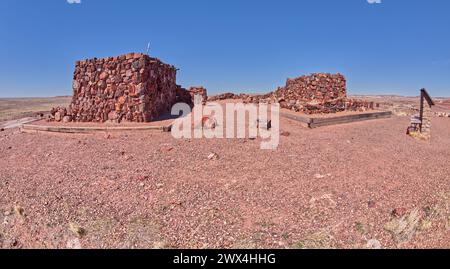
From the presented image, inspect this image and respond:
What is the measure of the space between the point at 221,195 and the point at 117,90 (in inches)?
306

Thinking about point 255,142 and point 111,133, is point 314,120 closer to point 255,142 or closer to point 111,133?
point 255,142

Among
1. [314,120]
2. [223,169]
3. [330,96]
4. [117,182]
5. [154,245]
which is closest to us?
[154,245]

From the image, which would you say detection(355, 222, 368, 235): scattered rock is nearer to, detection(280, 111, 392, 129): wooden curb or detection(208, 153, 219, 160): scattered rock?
detection(208, 153, 219, 160): scattered rock

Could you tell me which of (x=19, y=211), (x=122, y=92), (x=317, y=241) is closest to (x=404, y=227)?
(x=317, y=241)

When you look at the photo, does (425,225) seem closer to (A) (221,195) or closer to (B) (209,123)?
(A) (221,195)

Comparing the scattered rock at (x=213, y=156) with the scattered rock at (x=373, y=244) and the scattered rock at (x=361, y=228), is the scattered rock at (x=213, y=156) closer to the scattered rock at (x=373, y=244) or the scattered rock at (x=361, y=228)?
the scattered rock at (x=361, y=228)

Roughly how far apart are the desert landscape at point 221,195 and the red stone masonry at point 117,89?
2.82 metres

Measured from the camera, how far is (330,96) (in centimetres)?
1570

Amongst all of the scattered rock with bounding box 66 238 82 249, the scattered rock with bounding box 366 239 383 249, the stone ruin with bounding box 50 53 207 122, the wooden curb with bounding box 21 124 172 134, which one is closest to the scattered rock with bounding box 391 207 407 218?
the scattered rock with bounding box 366 239 383 249

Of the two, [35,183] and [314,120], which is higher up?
[314,120]

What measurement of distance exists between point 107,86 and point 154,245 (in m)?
8.96

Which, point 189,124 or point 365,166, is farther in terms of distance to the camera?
point 189,124
